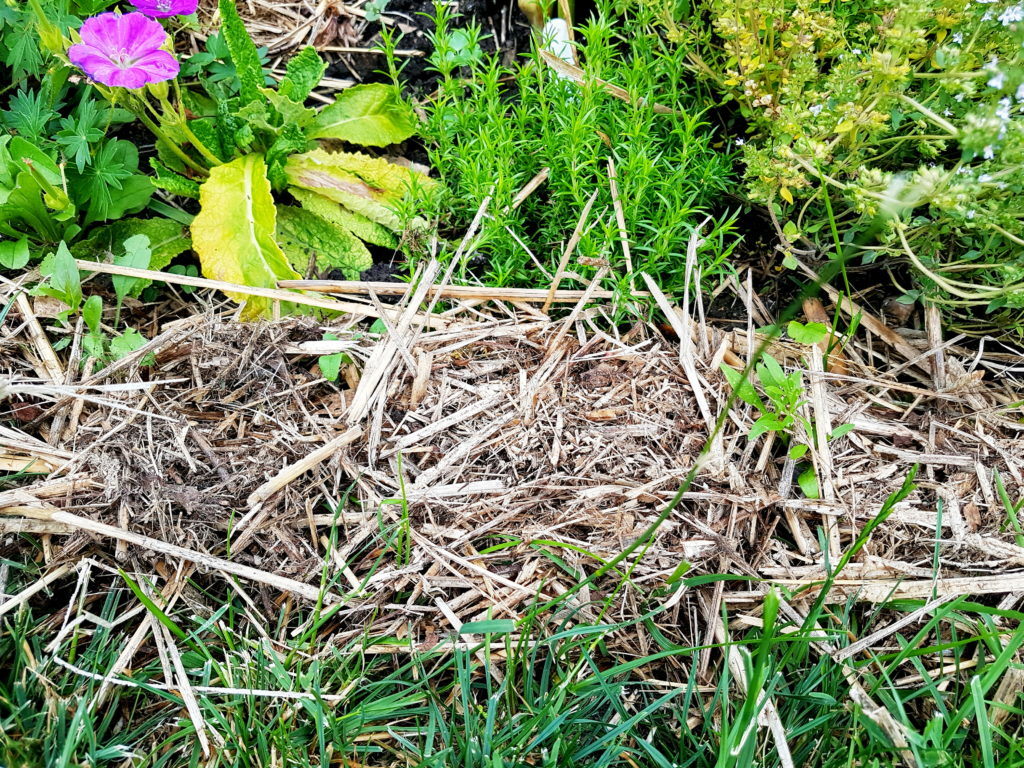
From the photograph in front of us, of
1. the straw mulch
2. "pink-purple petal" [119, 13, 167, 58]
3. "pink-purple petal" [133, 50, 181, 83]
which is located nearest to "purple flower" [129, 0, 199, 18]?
"pink-purple petal" [119, 13, 167, 58]

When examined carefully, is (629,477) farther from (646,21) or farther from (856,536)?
(646,21)

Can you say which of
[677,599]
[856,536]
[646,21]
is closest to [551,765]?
[677,599]

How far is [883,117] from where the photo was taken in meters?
1.85

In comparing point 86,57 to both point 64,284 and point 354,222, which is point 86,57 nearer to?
point 64,284

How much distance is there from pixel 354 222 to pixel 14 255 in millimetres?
969

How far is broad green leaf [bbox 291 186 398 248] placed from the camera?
2443 millimetres

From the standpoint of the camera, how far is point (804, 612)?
1674 mm

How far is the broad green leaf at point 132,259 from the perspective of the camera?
213 cm

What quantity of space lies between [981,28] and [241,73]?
2.06 meters

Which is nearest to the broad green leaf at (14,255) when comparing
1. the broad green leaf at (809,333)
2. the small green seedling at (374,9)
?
the small green seedling at (374,9)

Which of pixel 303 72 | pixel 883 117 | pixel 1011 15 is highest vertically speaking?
pixel 1011 15

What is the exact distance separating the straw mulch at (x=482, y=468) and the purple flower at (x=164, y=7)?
2.88 ft

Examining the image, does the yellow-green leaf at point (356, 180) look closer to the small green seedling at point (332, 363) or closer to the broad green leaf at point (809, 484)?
the small green seedling at point (332, 363)

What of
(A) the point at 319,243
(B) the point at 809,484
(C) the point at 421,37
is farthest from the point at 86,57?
(B) the point at 809,484
